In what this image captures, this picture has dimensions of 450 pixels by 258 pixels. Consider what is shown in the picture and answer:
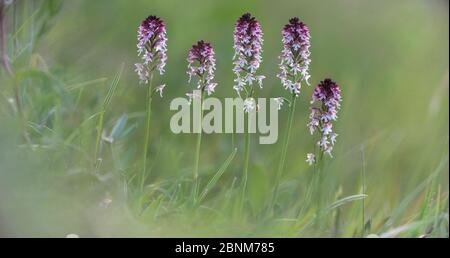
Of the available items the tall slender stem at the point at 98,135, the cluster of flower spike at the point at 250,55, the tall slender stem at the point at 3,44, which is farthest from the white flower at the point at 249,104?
the tall slender stem at the point at 3,44

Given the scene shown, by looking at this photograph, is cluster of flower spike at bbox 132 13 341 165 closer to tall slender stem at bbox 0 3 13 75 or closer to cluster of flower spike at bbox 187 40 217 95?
cluster of flower spike at bbox 187 40 217 95

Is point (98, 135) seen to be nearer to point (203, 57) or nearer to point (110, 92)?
point (110, 92)

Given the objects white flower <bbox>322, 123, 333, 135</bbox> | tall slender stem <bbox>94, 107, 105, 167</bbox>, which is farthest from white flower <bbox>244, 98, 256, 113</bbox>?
tall slender stem <bbox>94, 107, 105, 167</bbox>

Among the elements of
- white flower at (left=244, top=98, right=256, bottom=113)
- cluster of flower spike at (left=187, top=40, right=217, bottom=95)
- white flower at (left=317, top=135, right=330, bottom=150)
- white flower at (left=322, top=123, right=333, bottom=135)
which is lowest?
white flower at (left=317, top=135, right=330, bottom=150)

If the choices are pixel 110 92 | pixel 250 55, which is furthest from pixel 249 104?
pixel 110 92

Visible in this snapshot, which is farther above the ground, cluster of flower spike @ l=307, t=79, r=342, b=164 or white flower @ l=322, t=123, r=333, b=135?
cluster of flower spike @ l=307, t=79, r=342, b=164

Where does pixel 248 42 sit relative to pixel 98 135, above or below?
above

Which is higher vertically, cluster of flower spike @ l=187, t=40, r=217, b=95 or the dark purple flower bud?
cluster of flower spike @ l=187, t=40, r=217, b=95

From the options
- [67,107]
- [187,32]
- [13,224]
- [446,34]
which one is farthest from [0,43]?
[446,34]

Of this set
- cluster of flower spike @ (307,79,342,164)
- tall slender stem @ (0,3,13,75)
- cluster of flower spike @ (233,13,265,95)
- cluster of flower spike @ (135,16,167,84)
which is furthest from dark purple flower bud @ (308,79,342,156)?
tall slender stem @ (0,3,13,75)

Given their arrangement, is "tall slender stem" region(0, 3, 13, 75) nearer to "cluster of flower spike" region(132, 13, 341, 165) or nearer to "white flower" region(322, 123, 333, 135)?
"cluster of flower spike" region(132, 13, 341, 165)
